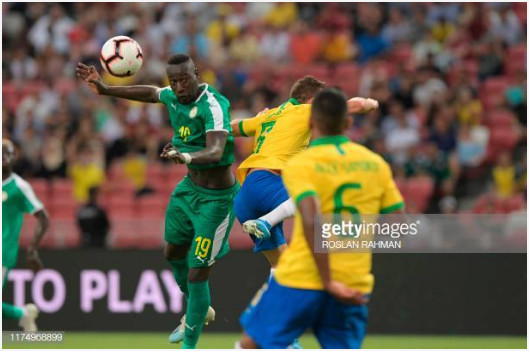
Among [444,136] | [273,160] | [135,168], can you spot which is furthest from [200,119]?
[444,136]

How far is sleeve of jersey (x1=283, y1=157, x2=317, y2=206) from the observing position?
20.8ft

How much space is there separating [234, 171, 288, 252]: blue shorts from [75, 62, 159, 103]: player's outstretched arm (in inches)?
42.2

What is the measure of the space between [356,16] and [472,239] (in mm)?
7991

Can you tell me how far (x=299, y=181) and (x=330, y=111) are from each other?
1.49 feet

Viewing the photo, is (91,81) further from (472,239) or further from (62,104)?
(62,104)

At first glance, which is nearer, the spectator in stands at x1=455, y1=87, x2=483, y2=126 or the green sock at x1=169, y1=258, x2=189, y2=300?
the green sock at x1=169, y1=258, x2=189, y2=300

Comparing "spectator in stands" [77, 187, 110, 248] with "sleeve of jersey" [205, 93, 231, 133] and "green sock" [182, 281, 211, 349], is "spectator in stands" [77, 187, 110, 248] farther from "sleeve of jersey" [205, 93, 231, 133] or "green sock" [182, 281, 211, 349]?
"sleeve of jersey" [205, 93, 231, 133]

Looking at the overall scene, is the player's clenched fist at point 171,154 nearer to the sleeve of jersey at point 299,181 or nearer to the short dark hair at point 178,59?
the short dark hair at point 178,59

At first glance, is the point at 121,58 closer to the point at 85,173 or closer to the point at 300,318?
the point at 300,318

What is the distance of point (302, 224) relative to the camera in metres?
6.37

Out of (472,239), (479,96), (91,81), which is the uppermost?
(91,81)

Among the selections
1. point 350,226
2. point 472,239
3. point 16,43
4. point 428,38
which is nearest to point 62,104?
point 16,43

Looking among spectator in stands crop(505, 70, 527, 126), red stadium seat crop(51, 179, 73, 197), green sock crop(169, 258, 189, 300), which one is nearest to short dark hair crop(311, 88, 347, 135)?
green sock crop(169, 258, 189, 300)

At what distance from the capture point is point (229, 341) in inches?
501
